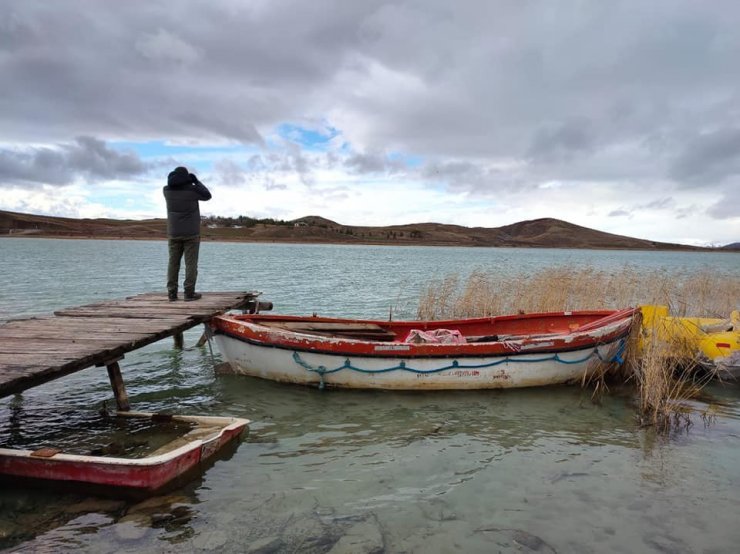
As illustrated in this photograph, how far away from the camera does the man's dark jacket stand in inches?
384

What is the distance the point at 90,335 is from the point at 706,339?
10848mm

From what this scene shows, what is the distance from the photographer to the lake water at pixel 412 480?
4.53m

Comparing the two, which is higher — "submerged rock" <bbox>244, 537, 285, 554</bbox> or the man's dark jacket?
the man's dark jacket

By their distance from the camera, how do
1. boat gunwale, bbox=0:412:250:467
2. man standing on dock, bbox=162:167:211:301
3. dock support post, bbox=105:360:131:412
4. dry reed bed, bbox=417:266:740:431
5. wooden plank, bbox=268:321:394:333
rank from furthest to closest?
dry reed bed, bbox=417:266:740:431, wooden plank, bbox=268:321:394:333, man standing on dock, bbox=162:167:211:301, dock support post, bbox=105:360:131:412, boat gunwale, bbox=0:412:250:467

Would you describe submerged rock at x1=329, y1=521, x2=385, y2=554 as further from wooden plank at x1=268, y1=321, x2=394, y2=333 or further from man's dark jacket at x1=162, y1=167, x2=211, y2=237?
man's dark jacket at x1=162, y1=167, x2=211, y2=237

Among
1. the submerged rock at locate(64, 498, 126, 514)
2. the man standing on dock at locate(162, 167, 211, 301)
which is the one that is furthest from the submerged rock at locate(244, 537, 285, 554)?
the man standing on dock at locate(162, 167, 211, 301)

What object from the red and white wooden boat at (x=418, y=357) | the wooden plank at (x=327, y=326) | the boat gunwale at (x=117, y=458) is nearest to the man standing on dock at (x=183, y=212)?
the red and white wooden boat at (x=418, y=357)

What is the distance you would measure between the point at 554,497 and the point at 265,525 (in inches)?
116

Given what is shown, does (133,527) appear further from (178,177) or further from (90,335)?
(178,177)

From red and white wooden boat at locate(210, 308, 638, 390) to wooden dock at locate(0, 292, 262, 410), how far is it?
1102 millimetres

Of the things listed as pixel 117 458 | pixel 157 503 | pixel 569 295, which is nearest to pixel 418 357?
pixel 157 503

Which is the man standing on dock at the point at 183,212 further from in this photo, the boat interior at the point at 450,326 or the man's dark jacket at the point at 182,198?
the boat interior at the point at 450,326

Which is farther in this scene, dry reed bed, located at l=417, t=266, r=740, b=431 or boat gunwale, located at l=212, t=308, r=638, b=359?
dry reed bed, located at l=417, t=266, r=740, b=431

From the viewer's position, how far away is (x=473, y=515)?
195 inches
